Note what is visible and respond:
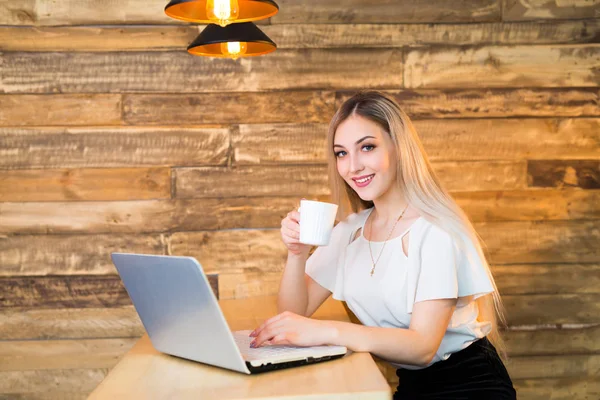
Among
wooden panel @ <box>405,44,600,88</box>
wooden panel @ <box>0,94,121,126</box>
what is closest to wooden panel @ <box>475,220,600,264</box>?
wooden panel @ <box>405,44,600,88</box>

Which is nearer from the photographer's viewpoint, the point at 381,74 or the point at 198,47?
the point at 198,47

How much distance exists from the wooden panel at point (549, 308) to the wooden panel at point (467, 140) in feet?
1.83

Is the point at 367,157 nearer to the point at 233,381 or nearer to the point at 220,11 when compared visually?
the point at 220,11

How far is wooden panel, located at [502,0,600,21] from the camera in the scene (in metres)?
2.71

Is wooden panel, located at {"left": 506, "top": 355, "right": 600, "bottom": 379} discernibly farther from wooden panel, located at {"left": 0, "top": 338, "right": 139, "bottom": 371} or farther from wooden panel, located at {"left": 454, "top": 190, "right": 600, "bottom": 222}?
wooden panel, located at {"left": 0, "top": 338, "right": 139, "bottom": 371}

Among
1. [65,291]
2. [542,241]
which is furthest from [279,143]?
[542,241]

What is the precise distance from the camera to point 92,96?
2.65 metres

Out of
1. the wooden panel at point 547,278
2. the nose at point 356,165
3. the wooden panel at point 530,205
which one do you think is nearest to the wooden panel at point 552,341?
the wooden panel at point 547,278

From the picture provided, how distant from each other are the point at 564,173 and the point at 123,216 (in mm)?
1727

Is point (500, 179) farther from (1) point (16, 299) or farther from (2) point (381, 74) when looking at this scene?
(1) point (16, 299)

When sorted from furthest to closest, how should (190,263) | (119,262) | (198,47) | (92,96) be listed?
(92,96)
(198,47)
(119,262)
(190,263)

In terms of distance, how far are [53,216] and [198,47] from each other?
3.45 feet

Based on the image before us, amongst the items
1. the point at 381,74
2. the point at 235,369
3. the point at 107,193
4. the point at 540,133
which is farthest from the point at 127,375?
the point at 540,133

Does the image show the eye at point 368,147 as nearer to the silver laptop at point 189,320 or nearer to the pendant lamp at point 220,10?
the pendant lamp at point 220,10
